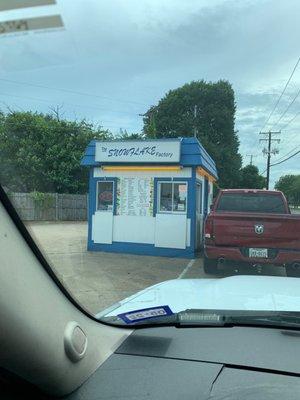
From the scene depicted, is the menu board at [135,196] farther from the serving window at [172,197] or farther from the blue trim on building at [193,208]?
the blue trim on building at [193,208]

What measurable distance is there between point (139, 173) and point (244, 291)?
38.0ft

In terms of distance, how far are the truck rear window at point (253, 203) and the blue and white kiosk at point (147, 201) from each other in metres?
2.35

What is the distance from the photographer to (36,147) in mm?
2539

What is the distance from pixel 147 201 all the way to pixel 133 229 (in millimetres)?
863

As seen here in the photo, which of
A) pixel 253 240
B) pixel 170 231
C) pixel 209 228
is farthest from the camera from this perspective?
pixel 170 231

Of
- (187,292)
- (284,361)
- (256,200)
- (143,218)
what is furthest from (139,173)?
(284,361)

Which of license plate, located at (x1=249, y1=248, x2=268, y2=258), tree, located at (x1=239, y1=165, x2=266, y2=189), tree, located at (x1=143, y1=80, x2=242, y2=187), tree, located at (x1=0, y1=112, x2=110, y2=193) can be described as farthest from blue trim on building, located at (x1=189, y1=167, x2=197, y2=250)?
tree, located at (x1=0, y1=112, x2=110, y2=193)

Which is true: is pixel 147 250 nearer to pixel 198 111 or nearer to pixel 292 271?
pixel 292 271

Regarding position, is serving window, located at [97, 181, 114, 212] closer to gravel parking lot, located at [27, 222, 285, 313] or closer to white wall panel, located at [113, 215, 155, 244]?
white wall panel, located at [113, 215, 155, 244]

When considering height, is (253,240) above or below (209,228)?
below

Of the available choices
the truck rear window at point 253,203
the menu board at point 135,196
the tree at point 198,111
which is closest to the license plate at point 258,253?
the truck rear window at point 253,203

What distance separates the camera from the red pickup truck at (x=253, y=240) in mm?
9461

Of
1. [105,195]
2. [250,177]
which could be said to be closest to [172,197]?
[105,195]

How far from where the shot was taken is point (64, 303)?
227 cm
